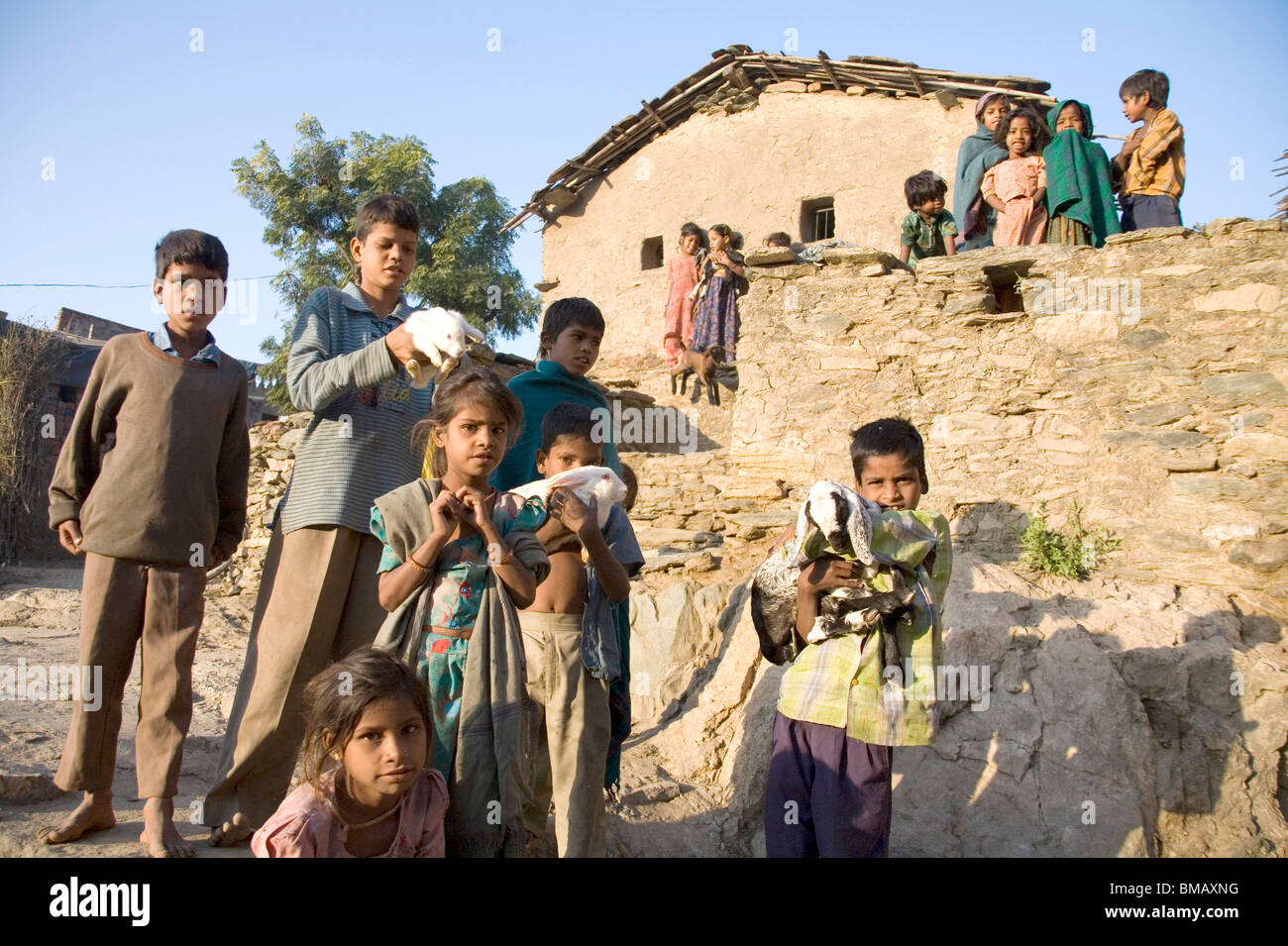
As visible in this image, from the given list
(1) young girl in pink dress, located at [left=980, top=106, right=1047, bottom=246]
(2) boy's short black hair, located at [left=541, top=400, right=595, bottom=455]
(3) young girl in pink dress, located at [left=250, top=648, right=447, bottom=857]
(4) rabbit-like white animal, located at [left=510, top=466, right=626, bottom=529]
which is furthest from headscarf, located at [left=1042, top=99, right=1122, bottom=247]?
(3) young girl in pink dress, located at [left=250, top=648, right=447, bottom=857]

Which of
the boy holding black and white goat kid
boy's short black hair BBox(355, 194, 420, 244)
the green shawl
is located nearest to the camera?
the green shawl

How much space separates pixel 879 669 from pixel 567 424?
1.15 m

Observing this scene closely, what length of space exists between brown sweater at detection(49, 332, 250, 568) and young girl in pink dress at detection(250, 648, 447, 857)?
0.78 metres

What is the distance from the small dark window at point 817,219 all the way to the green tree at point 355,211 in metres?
6.88

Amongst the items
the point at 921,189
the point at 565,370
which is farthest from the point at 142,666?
the point at 921,189

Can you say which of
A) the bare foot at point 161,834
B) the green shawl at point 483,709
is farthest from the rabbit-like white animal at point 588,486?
the bare foot at point 161,834

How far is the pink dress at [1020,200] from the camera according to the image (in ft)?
19.6

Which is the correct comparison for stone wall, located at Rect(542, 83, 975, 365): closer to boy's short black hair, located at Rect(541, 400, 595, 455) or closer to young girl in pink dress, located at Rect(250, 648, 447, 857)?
boy's short black hair, located at Rect(541, 400, 595, 455)

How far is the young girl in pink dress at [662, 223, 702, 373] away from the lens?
370 inches

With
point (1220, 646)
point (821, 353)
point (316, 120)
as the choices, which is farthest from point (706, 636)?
point (316, 120)

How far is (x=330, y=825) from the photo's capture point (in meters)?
2.02

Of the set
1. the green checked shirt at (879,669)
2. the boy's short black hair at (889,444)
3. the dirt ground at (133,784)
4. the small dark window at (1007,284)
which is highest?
the small dark window at (1007,284)

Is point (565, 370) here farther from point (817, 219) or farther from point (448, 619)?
point (817, 219)

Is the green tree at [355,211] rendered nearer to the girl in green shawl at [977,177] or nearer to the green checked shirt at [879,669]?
the girl in green shawl at [977,177]
